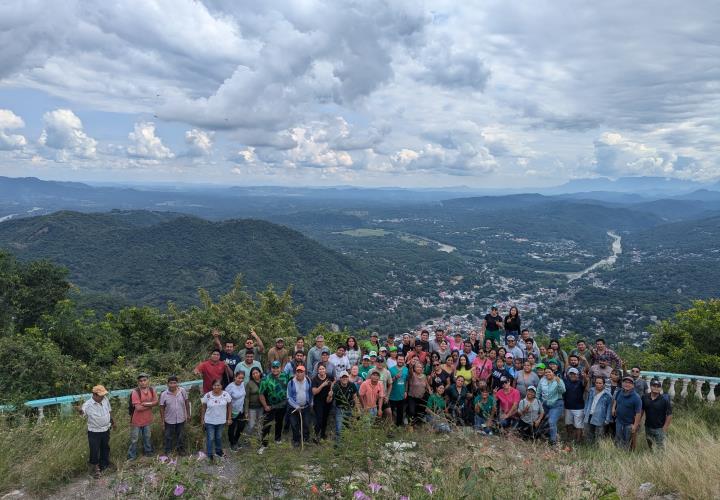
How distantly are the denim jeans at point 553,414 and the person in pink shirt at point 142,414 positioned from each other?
18.1ft

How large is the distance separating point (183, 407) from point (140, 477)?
2261 millimetres

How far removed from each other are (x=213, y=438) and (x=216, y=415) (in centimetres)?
32

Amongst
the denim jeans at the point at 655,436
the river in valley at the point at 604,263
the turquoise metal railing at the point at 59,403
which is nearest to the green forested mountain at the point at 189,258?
the river in valley at the point at 604,263

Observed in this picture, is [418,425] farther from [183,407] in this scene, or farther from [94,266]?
[94,266]

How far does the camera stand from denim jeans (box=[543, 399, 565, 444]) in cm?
639

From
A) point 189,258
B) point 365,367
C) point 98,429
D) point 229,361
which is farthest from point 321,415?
A: point 189,258

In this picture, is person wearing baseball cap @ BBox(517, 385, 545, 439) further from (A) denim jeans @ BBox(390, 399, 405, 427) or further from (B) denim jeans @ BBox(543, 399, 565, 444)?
(A) denim jeans @ BBox(390, 399, 405, 427)

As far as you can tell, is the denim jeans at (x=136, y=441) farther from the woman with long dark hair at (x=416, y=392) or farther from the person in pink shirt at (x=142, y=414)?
the woman with long dark hair at (x=416, y=392)

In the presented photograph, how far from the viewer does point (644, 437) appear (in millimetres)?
6582

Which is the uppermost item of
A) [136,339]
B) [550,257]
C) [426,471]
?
[426,471]

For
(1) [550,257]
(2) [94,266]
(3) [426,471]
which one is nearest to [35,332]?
(3) [426,471]

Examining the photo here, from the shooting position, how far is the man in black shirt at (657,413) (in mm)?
5984

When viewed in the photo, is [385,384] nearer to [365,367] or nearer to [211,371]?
[365,367]

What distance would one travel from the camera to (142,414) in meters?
5.59
